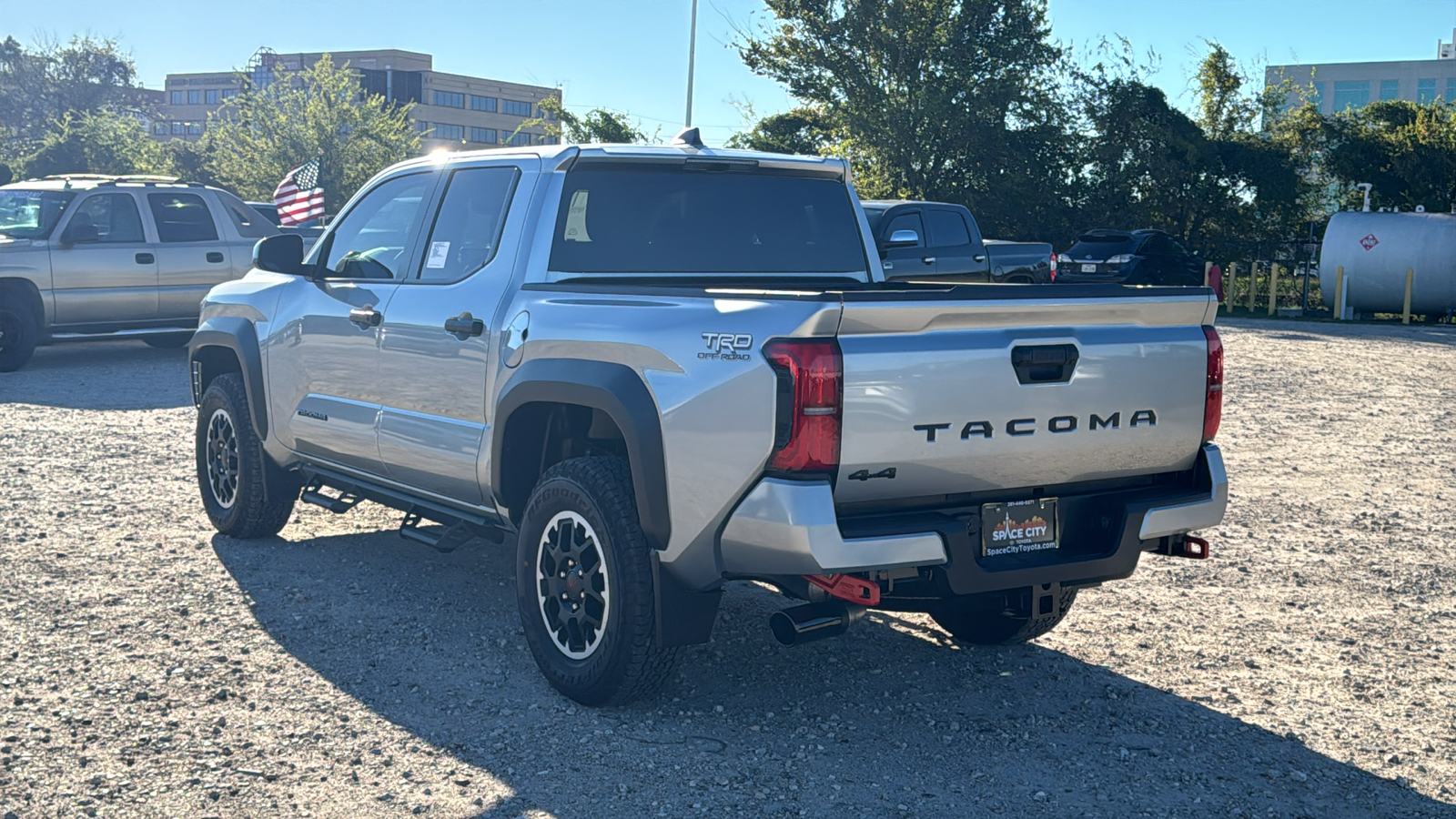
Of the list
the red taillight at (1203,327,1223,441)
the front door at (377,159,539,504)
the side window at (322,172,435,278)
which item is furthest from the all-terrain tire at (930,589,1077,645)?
the side window at (322,172,435,278)

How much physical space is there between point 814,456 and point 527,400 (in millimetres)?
1337

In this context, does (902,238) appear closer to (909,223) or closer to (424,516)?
(424,516)

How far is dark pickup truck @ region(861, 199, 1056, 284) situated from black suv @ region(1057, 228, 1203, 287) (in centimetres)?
769

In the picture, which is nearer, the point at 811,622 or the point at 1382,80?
the point at 811,622

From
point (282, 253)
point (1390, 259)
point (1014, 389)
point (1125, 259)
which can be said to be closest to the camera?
point (1014, 389)

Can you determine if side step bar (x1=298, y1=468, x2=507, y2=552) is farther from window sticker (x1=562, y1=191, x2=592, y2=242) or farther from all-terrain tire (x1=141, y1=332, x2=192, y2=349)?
all-terrain tire (x1=141, y1=332, x2=192, y2=349)

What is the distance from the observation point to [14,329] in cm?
1450

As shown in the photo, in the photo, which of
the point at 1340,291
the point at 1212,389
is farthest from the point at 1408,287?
the point at 1212,389

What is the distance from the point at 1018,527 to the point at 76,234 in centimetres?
1299

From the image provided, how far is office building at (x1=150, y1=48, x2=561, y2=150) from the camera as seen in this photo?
128875 millimetres

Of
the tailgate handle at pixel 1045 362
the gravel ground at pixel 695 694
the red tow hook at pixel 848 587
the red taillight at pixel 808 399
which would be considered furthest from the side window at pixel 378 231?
the tailgate handle at pixel 1045 362

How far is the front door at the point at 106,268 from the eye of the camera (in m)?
14.7

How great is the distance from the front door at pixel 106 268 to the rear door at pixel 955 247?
9.24 meters

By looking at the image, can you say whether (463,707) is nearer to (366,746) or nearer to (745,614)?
(366,746)
